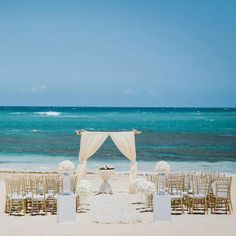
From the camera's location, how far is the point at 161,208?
12047mm

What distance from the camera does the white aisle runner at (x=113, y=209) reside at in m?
12.1

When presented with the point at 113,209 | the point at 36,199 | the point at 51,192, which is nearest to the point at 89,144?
the point at 51,192

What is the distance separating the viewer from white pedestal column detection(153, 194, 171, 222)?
1202 centimetres

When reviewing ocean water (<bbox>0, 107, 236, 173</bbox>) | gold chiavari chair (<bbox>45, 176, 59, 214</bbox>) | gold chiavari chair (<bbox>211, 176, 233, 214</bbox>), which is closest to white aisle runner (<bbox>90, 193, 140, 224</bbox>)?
gold chiavari chair (<bbox>45, 176, 59, 214</bbox>)

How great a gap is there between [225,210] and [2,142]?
115 ft

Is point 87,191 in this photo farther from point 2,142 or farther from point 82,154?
point 2,142

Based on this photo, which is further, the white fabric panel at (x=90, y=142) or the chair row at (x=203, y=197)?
the white fabric panel at (x=90, y=142)

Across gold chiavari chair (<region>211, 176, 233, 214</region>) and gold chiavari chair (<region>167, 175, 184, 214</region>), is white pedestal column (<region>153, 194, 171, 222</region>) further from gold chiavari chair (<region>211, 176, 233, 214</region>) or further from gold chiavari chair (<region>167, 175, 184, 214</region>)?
gold chiavari chair (<region>211, 176, 233, 214</region>)

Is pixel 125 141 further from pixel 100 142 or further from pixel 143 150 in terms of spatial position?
pixel 143 150

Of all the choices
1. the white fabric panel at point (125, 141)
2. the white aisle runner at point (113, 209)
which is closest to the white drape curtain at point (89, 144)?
the white fabric panel at point (125, 141)

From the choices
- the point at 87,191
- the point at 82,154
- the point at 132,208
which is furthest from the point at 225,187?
the point at 82,154

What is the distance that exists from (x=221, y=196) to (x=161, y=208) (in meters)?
1.84

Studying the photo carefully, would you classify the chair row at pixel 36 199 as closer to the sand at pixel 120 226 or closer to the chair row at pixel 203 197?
the sand at pixel 120 226

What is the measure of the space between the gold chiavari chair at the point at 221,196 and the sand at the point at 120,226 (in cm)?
47
